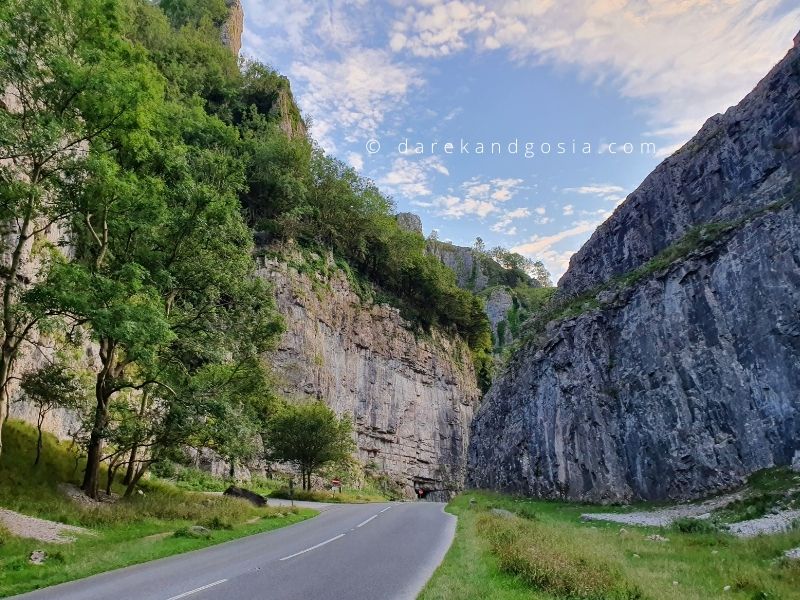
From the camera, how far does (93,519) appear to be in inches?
599

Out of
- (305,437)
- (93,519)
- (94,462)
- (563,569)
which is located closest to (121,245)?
(94,462)

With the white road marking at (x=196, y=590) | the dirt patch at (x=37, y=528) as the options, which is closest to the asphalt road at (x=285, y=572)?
the white road marking at (x=196, y=590)

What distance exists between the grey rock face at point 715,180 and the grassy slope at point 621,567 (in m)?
23.7

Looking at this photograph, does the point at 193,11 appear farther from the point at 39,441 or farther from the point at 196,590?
the point at 196,590

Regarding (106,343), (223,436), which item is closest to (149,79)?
(106,343)

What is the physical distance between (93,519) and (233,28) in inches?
3438

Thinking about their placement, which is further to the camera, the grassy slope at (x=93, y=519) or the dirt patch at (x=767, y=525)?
the dirt patch at (x=767, y=525)

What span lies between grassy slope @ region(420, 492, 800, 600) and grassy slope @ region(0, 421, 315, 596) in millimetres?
7033

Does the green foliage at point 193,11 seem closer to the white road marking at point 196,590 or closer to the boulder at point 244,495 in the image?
the boulder at point 244,495

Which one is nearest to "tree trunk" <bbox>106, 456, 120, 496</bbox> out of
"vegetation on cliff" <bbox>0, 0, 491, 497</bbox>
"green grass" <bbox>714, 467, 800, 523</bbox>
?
"vegetation on cliff" <bbox>0, 0, 491, 497</bbox>

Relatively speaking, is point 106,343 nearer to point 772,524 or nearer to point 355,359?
point 772,524

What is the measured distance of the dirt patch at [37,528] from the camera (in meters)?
12.2

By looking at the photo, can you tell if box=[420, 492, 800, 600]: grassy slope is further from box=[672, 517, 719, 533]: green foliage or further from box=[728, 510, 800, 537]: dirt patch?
box=[728, 510, 800, 537]: dirt patch

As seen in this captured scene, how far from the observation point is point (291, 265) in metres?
48.9
